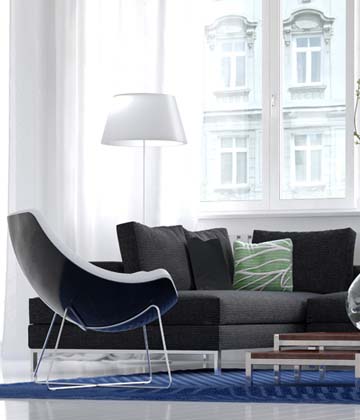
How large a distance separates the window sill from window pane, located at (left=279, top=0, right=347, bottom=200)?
21 cm

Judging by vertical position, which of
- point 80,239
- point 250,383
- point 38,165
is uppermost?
point 38,165

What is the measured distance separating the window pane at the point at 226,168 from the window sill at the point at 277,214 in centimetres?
29

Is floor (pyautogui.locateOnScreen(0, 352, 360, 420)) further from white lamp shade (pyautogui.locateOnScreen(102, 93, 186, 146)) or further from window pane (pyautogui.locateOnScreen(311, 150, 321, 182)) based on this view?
window pane (pyautogui.locateOnScreen(311, 150, 321, 182))

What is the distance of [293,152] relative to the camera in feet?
25.1

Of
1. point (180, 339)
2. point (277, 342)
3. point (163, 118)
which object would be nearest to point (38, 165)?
point (163, 118)

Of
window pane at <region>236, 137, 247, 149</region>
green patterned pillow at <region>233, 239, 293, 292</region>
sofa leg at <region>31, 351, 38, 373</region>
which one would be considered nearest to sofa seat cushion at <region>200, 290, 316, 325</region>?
green patterned pillow at <region>233, 239, 293, 292</region>

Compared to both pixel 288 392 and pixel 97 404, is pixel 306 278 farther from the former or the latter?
pixel 97 404

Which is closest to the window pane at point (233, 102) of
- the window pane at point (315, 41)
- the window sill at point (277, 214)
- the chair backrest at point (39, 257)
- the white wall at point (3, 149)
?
the window sill at point (277, 214)

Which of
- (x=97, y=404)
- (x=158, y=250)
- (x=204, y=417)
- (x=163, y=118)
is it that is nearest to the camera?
(x=204, y=417)

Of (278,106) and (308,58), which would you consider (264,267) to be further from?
(308,58)

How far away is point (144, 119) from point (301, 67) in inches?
57.4

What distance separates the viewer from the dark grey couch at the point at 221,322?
18.3ft

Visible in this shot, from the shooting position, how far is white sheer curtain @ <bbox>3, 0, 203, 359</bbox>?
24.5 ft

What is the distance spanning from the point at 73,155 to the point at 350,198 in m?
1.94
